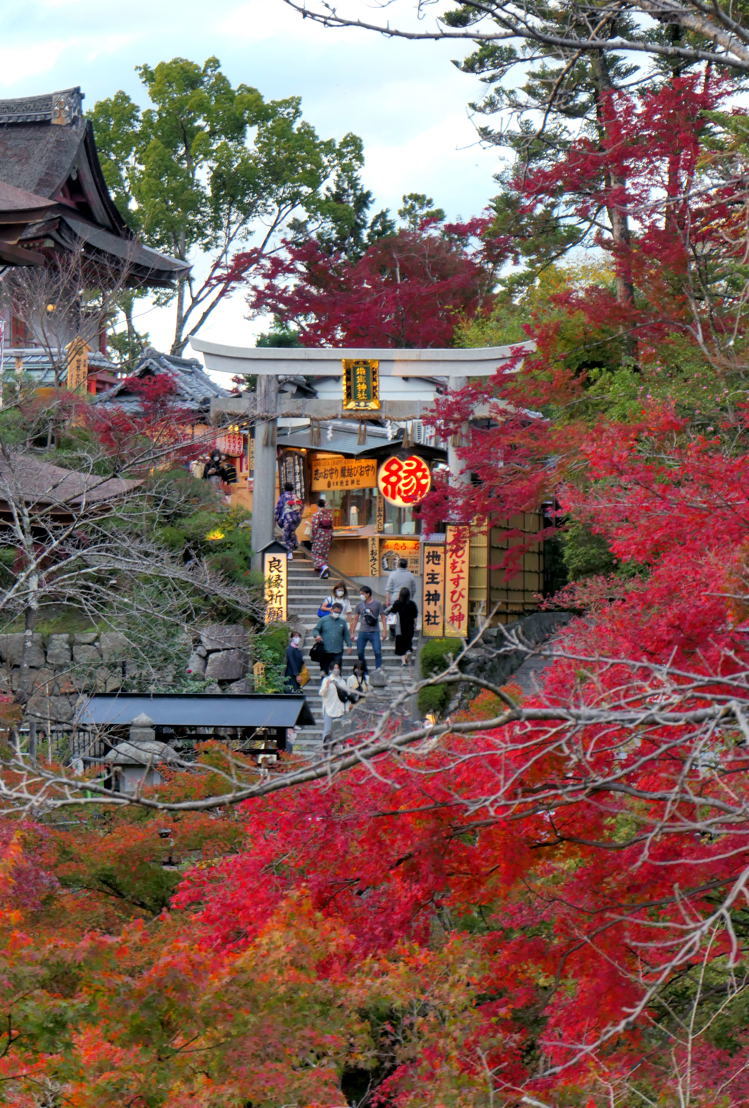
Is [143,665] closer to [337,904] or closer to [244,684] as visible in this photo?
[244,684]

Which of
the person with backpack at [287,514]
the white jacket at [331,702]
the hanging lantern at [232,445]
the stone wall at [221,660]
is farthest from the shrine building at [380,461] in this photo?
the white jacket at [331,702]

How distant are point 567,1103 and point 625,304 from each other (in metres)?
11.4

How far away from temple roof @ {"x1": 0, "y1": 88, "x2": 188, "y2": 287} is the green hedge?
1461 centimetres

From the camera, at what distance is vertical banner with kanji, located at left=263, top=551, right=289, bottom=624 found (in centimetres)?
2034

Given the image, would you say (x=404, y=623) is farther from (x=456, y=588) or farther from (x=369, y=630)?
(x=456, y=588)

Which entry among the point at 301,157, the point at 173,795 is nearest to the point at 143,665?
the point at 173,795

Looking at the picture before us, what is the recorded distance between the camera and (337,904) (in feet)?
22.6

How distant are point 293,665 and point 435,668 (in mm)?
2402

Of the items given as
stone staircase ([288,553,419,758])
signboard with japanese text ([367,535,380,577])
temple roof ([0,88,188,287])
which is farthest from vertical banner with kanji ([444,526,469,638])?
temple roof ([0,88,188,287])

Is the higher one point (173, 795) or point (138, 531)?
point (138, 531)

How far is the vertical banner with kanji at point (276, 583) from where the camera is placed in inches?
801

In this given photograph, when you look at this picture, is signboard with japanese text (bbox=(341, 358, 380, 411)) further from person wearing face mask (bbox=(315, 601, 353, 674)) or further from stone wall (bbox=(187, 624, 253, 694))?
person wearing face mask (bbox=(315, 601, 353, 674))

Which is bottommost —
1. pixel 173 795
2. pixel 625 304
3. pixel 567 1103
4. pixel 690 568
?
pixel 567 1103

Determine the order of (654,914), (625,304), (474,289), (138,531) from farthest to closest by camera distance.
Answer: (474,289), (138,531), (625,304), (654,914)
